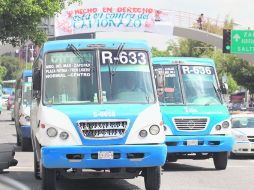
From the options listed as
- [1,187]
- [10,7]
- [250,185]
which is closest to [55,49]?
[250,185]

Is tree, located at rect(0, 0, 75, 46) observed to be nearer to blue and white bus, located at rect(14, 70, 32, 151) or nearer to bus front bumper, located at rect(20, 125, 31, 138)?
blue and white bus, located at rect(14, 70, 32, 151)

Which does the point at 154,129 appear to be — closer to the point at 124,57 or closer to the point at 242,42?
the point at 124,57

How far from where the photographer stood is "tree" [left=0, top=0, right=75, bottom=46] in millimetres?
30891

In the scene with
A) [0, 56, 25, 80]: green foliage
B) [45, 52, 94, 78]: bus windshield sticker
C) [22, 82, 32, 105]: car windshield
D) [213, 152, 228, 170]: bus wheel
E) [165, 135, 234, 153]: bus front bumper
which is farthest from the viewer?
[0, 56, 25, 80]: green foliage

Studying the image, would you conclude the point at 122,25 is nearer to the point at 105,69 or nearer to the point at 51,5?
the point at 51,5

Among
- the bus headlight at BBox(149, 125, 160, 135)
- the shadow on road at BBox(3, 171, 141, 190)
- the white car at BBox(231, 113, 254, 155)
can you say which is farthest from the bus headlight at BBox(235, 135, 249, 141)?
the bus headlight at BBox(149, 125, 160, 135)

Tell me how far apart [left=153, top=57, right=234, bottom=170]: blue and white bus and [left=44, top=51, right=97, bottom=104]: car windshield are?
3.75 m

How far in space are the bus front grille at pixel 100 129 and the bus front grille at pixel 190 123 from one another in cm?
494

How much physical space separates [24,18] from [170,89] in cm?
1610

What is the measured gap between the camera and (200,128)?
16.2m

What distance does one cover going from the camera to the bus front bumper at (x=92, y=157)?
36.6 feet

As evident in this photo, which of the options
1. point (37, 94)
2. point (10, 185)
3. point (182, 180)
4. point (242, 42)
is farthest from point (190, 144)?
point (242, 42)

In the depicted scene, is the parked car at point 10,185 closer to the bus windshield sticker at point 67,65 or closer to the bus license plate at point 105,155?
the bus license plate at point 105,155

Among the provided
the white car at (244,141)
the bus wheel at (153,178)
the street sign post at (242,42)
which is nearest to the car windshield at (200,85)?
the white car at (244,141)
